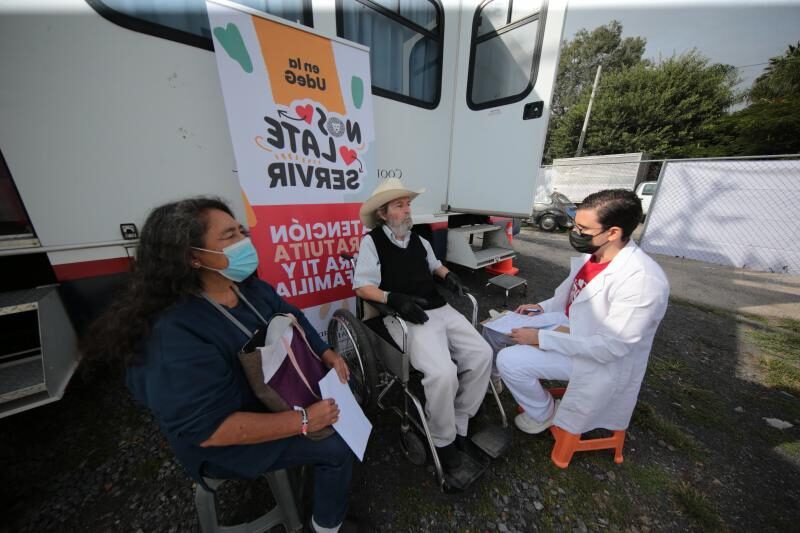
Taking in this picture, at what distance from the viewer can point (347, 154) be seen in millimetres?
2393

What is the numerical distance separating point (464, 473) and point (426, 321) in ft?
3.01

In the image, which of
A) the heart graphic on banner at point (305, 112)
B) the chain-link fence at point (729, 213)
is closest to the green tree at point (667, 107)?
the chain-link fence at point (729, 213)

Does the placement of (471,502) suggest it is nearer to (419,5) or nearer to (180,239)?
(180,239)

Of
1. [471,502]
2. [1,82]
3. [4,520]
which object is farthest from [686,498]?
[1,82]

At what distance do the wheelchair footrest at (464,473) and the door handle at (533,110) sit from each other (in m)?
3.17

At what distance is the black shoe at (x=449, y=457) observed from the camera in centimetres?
166

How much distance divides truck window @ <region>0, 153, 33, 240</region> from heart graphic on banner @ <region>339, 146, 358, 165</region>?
187 cm

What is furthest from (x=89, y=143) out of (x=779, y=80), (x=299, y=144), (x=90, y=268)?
(x=779, y=80)

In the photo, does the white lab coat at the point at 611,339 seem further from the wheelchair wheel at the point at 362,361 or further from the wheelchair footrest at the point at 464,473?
the wheelchair wheel at the point at 362,361

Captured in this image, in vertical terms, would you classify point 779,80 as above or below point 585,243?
above

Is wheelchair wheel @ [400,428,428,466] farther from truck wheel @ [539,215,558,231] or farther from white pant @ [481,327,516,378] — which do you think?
truck wheel @ [539,215,558,231]

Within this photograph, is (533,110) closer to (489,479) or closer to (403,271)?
(403,271)

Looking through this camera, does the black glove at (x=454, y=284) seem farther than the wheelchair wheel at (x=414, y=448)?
Yes

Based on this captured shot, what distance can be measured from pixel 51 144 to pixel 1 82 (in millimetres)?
290
